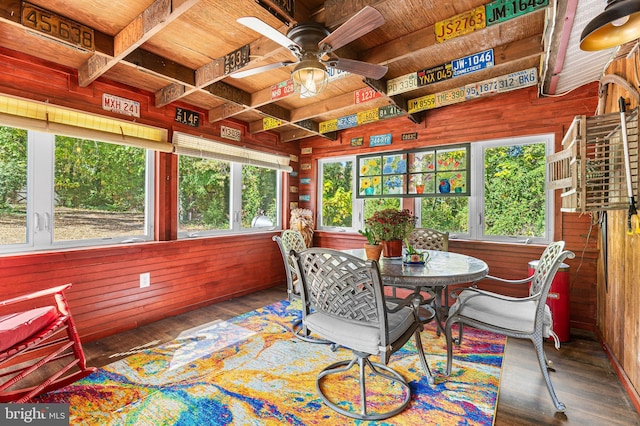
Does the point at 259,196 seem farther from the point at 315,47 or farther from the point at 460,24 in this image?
the point at 460,24

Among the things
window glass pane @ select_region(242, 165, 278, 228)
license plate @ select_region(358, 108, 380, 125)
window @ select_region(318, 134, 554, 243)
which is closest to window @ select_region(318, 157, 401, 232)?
window @ select_region(318, 134, 554, 243)

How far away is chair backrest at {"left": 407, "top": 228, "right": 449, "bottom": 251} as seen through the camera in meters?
3.54

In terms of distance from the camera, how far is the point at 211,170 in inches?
163

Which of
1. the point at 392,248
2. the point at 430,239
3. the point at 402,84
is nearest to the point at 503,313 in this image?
the point at 392,248

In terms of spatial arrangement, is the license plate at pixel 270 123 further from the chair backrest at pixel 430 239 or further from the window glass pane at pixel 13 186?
the window glass pane at pixel 13 186

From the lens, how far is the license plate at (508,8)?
1.89 m

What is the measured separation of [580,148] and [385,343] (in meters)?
1.82

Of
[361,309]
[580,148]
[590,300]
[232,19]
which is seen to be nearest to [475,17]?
[580,148]

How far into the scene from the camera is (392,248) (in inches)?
104

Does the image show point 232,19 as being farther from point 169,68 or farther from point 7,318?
point 7,318

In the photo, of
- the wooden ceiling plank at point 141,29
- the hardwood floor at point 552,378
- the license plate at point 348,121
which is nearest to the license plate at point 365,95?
the license plate at point 348,121

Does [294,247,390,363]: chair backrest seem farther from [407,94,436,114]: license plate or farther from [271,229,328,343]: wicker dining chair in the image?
[407,94,436,114]: license plate

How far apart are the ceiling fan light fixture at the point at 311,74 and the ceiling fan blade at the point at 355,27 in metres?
0.11

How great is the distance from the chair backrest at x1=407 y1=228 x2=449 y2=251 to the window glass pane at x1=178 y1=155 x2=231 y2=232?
263 cm
